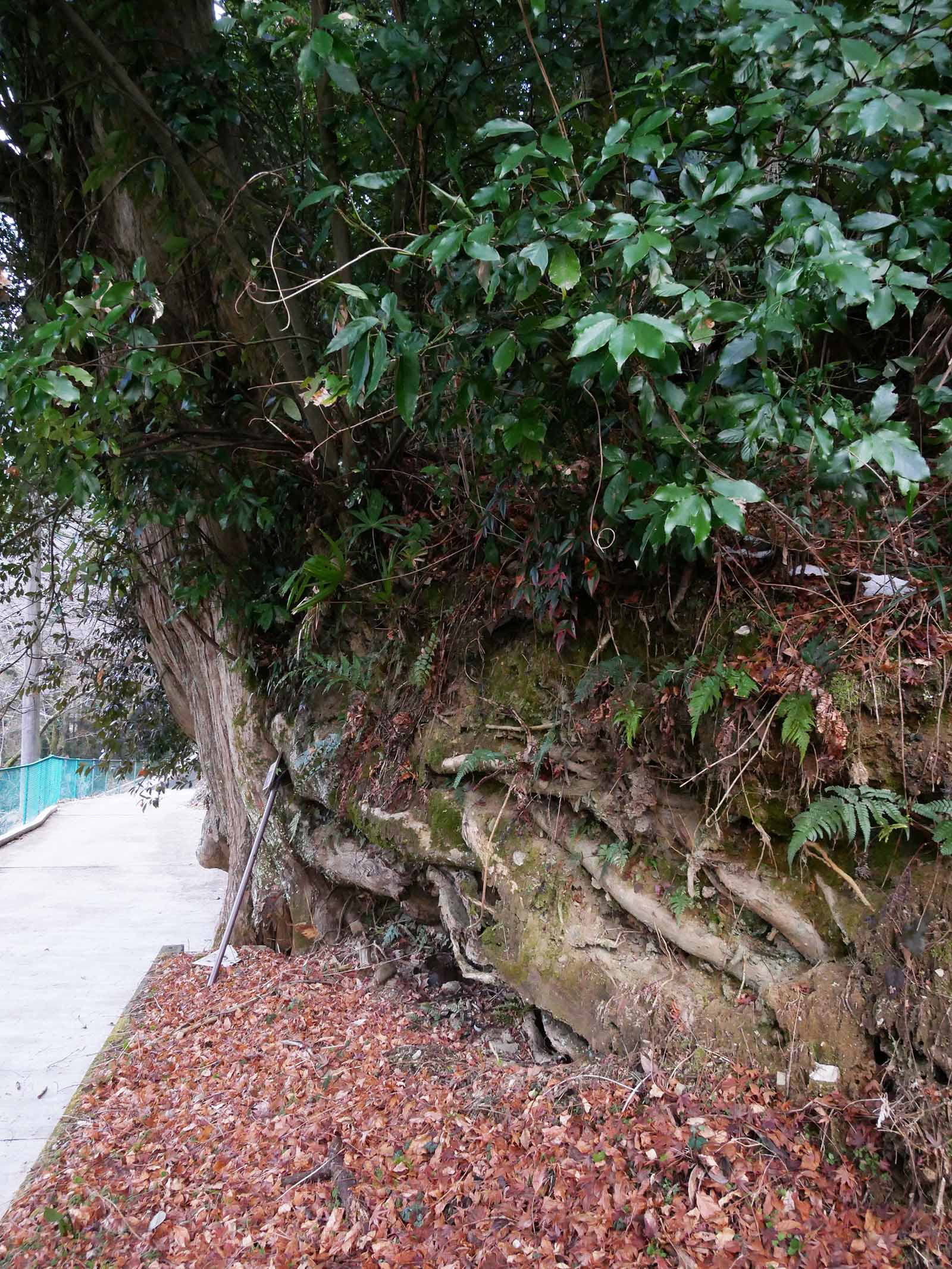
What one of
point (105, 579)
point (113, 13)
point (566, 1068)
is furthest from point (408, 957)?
point (113, 13)

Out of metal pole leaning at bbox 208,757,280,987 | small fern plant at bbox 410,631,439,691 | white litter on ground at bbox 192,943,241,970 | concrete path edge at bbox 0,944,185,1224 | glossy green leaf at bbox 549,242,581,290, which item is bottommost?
concrete path edge at bbox 0,944,185,1224

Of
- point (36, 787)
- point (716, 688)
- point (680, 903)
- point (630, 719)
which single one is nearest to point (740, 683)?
point (716, 688)

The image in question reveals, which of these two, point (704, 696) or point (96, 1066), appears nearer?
point (704, 696)

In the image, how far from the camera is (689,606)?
11.2 ft

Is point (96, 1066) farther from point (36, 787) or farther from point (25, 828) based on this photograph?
point (36, 787)

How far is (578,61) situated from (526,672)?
2890mm

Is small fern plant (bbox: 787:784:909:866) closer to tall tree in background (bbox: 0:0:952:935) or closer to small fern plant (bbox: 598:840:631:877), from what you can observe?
small fern plant (bbox: 598:840:631:877)

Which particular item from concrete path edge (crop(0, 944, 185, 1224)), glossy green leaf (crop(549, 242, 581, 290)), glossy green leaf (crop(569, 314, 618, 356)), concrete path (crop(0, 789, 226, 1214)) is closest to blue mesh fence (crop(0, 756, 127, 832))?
concrete path (crop(0, 789, 226, 1214))

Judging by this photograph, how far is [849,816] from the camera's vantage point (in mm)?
2662

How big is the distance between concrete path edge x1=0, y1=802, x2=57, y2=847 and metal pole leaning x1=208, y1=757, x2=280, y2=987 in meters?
10.5

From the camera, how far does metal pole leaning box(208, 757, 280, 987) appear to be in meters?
5.88

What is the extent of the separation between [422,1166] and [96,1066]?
3.22 metres

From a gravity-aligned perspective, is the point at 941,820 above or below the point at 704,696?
below

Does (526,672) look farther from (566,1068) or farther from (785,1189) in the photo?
(785,1189)
